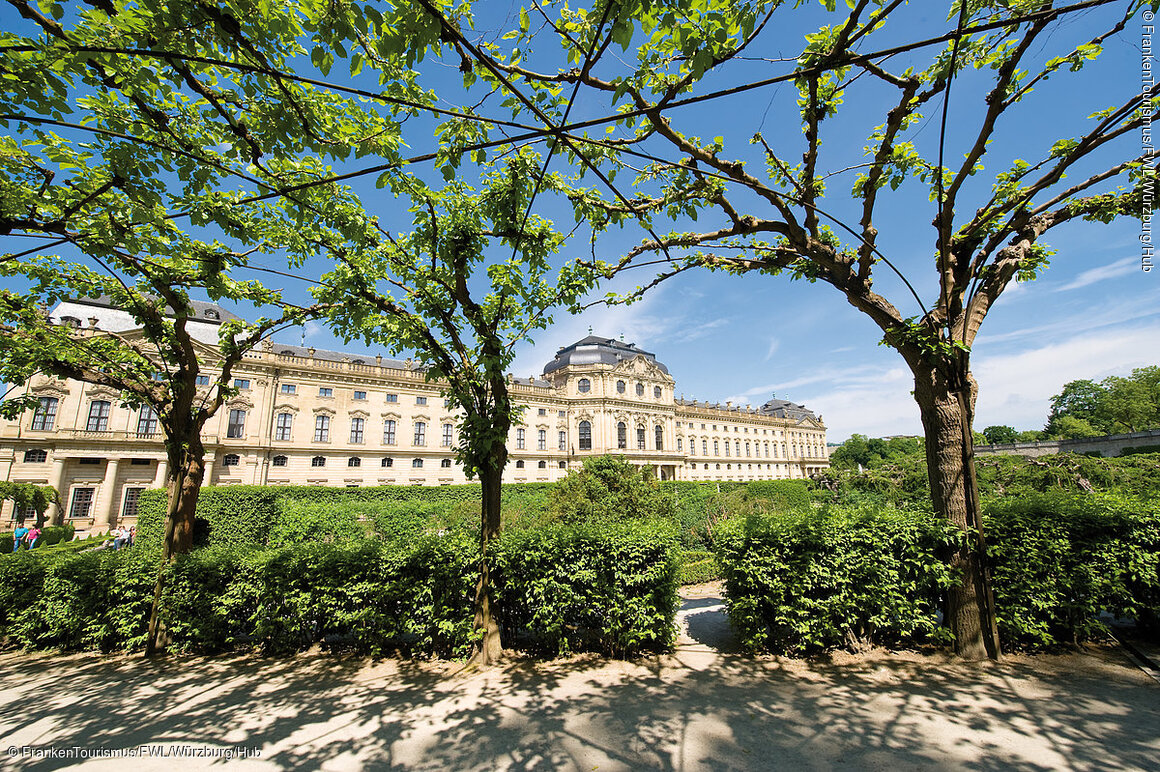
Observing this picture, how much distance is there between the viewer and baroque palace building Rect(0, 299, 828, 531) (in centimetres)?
2636

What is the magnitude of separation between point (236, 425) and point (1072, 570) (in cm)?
3970

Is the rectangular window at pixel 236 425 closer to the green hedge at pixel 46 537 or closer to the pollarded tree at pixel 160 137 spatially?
the green hedge at pixel 46 537

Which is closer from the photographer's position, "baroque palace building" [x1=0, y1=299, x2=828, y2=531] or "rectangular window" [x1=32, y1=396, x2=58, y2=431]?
"rectangular window" [x1=32, y1=396, x2=58, y2=431]

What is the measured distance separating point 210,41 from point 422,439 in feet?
125

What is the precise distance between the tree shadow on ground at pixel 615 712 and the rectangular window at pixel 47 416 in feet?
105

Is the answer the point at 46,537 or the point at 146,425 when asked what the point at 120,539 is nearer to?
the point at 46,537

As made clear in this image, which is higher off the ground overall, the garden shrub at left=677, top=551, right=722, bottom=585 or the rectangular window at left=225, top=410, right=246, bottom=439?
the rectangular window at left=225, top=410, right=246, bottom=439

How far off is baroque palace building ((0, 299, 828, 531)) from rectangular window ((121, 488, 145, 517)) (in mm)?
64

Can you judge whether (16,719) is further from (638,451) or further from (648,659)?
(638,451)

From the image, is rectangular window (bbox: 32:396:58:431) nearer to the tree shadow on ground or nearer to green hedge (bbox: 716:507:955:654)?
the tree shadow on ground

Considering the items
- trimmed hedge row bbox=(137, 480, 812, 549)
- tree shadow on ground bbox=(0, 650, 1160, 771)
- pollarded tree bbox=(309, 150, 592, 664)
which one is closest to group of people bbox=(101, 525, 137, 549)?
trimmed hedge row bbox=(137, 480, 812, 549)

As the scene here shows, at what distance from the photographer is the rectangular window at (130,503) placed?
27234 millimetres

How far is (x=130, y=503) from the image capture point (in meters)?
27.4

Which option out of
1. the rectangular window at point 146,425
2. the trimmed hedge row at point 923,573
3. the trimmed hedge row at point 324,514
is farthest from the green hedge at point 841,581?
the rectangular window at point 146,425
